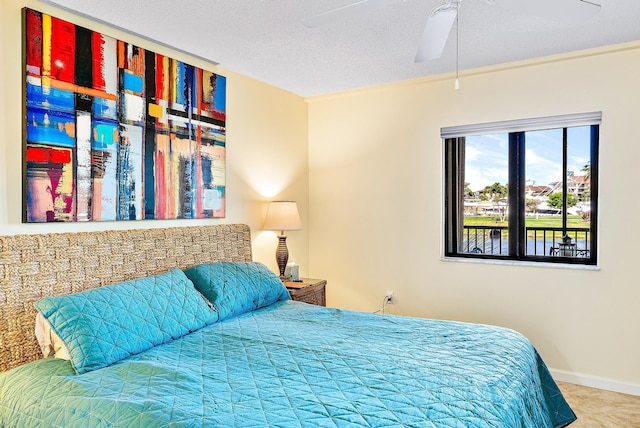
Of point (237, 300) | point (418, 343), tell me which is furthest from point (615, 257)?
point (237, 300)

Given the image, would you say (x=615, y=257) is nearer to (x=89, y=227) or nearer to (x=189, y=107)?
(x=189, y=107)

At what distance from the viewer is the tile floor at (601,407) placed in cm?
265

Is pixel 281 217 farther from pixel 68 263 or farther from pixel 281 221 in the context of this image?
pixel 68 263

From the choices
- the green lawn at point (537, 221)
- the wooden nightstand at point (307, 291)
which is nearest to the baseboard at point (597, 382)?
the green lawn at point (537, 221)

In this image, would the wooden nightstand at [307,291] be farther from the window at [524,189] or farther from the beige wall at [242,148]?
the window at [524,189]

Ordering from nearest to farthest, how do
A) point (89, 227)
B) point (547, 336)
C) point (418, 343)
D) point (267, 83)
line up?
point (418, 343)
point (89, 227)
point (547, 336)
point (267, 83)

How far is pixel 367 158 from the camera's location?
4.15 m

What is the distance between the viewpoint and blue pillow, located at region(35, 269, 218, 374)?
73.6 inches

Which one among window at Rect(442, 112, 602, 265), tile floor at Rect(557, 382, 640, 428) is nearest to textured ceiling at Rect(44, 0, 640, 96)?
window at Rect(442, 112, 602, 265)

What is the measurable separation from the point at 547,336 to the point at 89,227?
10.9ft

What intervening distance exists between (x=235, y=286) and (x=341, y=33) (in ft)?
5.70

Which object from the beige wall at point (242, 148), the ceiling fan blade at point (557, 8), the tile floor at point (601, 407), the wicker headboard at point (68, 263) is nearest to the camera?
the ceiling fan blade at point (557, 8)

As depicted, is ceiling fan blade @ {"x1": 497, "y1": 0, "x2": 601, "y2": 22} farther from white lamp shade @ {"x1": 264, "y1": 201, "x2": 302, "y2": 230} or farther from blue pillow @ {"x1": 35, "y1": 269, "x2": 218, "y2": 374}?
white lamp shade @ {"x1": 264, "y1": 201, "x2": 302, "y2": 230}

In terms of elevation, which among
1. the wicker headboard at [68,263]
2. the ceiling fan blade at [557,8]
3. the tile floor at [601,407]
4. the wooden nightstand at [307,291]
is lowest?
the tile floor at [601,407]
